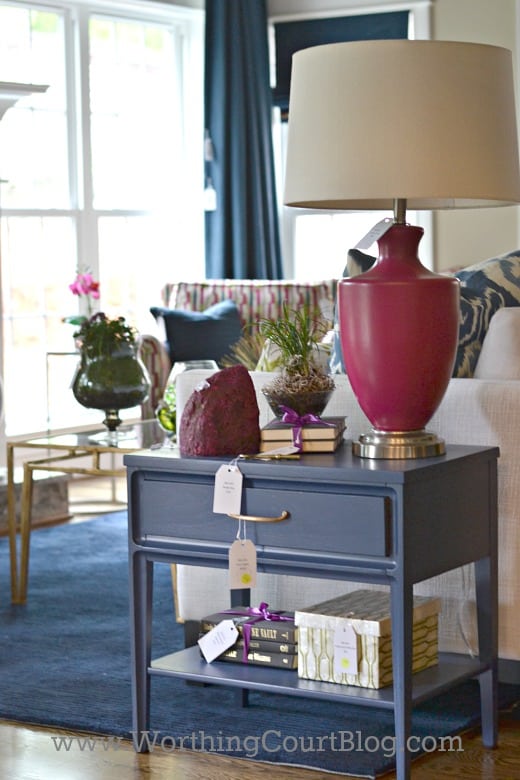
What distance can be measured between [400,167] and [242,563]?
795 millimetres

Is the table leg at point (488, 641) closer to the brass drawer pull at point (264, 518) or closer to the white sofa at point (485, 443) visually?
the white sofa at point (485, 443)

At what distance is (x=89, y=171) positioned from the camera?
6.41 m

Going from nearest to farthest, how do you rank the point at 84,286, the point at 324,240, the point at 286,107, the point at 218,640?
1. the point at 218,640
2. the point at 84,286
3. the point at 286,107
4. the point at 324,240

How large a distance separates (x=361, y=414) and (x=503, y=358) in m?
0.33

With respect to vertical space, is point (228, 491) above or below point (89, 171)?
below

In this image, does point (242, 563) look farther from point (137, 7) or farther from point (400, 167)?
point (137, 7)

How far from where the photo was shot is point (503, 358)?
9.15 ft

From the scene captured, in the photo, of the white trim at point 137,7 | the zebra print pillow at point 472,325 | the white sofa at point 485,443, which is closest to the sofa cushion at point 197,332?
the white trim at point 137,7

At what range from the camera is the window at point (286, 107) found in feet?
22.0

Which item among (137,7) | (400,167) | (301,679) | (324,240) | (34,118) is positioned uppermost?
(137,7)

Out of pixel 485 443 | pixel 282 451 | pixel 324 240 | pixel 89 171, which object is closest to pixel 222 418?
pixel 282 451

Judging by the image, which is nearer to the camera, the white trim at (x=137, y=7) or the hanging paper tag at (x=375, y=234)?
the hanging paper tag at (x=375, y=234)

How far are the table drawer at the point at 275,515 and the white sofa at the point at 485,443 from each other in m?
0.47

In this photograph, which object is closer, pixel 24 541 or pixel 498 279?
pixel 498 279
